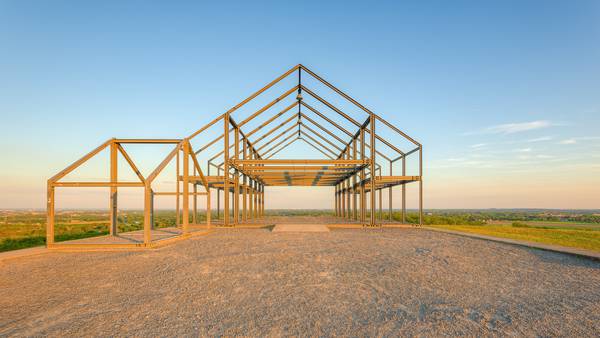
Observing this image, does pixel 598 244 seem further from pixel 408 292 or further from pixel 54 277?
pixel 54 277

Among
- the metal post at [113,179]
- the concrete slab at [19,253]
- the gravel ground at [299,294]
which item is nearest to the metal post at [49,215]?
the concrete slab at [19,253]

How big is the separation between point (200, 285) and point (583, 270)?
7.66m

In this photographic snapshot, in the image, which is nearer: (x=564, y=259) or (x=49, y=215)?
(x=564, y=259)

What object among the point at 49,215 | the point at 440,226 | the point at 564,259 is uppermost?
the point at 49,215

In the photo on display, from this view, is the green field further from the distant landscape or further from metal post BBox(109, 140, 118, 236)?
metal post BBox(109, 140, 118, 236)

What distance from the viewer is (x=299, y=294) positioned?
15.3 ft

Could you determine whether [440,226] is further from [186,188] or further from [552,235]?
[186,188]

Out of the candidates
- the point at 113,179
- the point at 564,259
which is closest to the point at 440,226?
the point at 564,259

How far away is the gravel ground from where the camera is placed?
3.55m

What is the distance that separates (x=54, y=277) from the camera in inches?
228

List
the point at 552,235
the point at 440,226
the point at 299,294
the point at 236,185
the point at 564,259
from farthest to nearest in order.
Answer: the point at 440,226 → the point at 236,185 → the point at 552,235 → the point at 564,259 → the point at 299,294

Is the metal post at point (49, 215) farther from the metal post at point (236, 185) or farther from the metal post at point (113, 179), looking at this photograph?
the metal post at point (236, 185)

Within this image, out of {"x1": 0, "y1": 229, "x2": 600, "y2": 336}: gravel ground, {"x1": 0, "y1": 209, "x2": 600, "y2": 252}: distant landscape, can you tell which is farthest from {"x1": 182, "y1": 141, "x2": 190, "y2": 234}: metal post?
{"x1": 0, "y1": 209, "x2": 600, "y2": 252}: distant landscape

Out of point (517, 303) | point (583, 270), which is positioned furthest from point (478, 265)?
point (517, 303)
